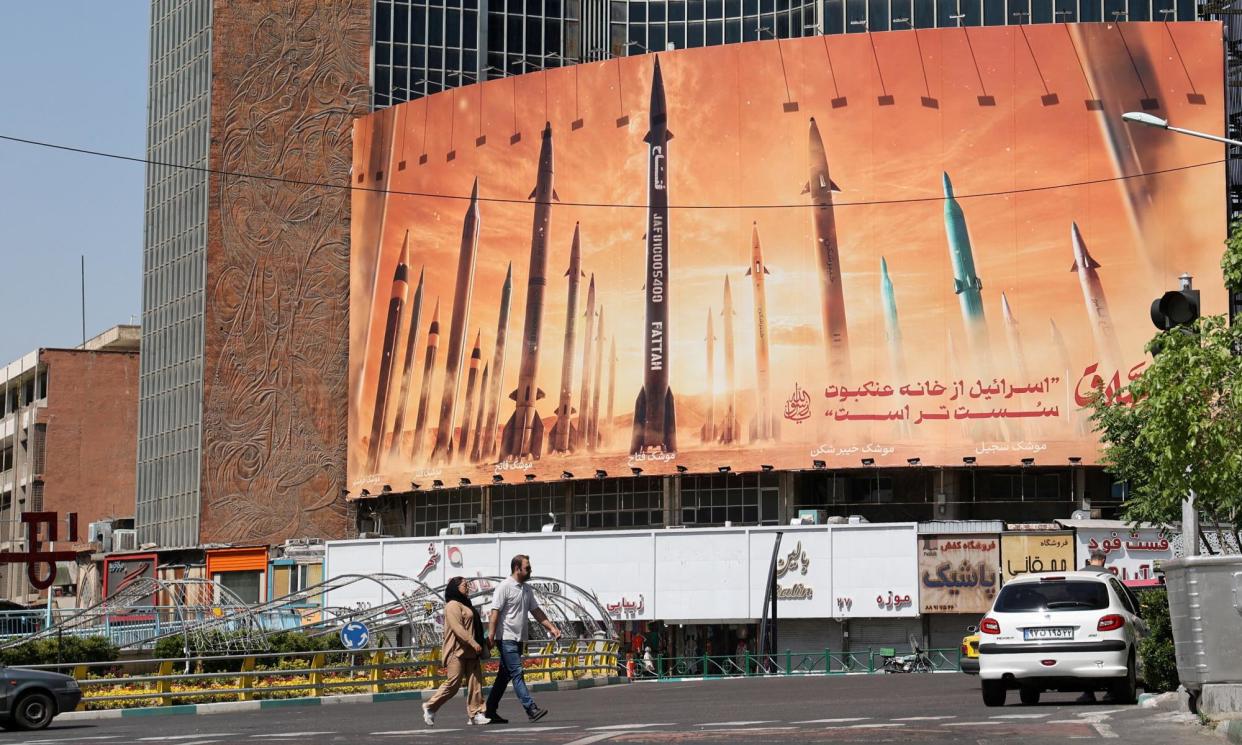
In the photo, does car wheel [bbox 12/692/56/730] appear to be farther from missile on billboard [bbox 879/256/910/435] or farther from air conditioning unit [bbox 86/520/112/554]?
air conditioning unit [bbox 86/520/112/554]

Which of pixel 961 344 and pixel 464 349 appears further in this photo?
pixel 464 349

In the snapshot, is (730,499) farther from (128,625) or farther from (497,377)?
(128,625)

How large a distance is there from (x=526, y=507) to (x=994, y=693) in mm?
50115

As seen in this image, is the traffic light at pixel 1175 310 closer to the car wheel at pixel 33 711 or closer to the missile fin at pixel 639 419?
the car wheel at pixel 33 711

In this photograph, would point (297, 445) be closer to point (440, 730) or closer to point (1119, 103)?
point (1119, 103)

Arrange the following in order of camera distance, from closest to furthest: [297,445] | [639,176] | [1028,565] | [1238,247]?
[1238,247] < [1028,565] < [639,176] < [297,445]

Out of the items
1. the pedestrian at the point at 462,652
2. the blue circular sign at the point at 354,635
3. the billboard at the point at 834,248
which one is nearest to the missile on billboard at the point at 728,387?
the billboard at the point at 834,248

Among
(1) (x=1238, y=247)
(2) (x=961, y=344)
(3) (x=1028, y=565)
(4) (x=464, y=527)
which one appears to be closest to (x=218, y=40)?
(4) (x=464, y=527)

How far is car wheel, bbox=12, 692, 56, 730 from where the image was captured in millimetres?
25770

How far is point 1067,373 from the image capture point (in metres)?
62.2

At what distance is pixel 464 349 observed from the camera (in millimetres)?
70750

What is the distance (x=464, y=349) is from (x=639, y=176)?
376 inches

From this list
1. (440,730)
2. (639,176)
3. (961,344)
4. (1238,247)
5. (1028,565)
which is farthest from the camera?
(639,176)

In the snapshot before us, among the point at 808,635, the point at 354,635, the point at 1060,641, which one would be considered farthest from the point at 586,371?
the point at 1060,641
